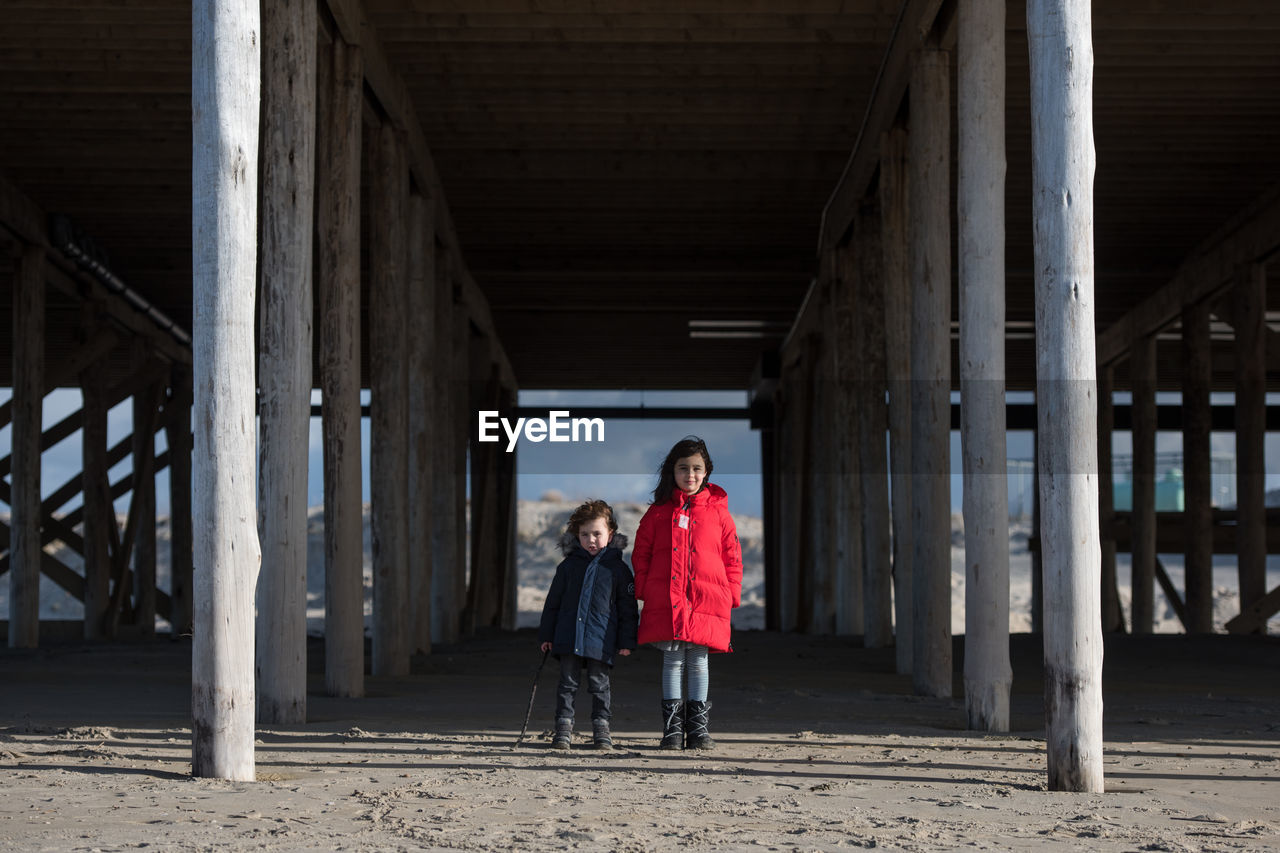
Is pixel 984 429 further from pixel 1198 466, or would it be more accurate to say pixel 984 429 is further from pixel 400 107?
pixel 1198 466

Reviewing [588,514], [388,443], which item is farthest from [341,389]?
[588,514]

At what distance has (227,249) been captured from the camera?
221 inches

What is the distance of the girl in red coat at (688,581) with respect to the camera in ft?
21.2

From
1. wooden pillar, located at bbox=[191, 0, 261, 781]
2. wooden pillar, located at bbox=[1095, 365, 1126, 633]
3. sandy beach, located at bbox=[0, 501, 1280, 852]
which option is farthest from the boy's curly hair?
wooden pillar, located at bbox=[1095, 365, 1126, 633]

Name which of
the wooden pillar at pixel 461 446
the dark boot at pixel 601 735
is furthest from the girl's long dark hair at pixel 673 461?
the wooden pillar at pixel 461 446

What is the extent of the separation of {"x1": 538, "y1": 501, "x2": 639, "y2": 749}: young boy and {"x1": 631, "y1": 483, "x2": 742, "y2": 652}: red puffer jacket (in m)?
0.10

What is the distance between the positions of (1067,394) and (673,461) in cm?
193

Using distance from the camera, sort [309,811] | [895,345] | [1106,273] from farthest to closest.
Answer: [1106,273] < [895,345] < [309,811]

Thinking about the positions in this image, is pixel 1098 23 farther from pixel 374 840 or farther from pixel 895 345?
pixel 374 840

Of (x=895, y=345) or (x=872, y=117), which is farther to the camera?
(x=872, y=117)

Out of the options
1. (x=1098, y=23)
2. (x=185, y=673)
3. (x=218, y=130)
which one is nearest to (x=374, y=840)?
(x=218, y=130)

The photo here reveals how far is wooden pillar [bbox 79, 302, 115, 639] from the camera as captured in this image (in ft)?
63.9

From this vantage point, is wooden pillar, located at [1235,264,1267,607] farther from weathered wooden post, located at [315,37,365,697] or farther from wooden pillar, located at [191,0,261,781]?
wooden pillar, located at [191,0,261,781]

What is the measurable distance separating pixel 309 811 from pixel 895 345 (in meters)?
8.07
